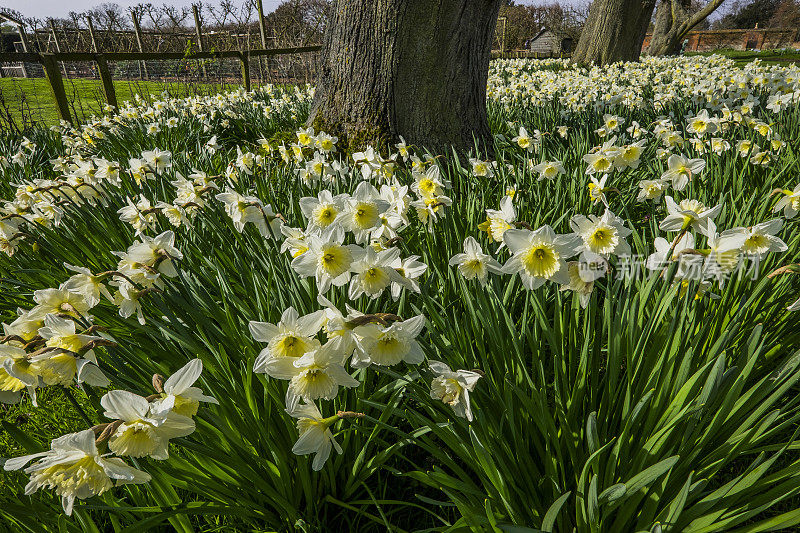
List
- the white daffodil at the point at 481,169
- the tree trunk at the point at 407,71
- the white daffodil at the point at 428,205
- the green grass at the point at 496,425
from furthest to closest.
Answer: the tree trunk at the point at 407,71, the white daffodil at the point at 481,169, the white daffodil at the point at 428,205, the green grass at the point at 496,425

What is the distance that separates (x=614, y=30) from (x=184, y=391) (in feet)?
49.1

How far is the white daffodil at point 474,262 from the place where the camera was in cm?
144

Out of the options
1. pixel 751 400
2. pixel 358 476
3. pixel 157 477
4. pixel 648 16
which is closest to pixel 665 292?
pixel 751 400

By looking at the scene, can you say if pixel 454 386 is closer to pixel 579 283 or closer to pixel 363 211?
pixel 579 283

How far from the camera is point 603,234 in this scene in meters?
1.45

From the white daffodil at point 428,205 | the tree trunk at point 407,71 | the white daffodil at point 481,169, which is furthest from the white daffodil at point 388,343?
the tree trunk at point 407,71

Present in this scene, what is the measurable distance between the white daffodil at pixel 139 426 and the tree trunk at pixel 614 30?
14.5 metres

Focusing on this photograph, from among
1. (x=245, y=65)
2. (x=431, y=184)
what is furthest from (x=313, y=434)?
(x=245, y=65)

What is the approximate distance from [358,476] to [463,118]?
3599 millimetres

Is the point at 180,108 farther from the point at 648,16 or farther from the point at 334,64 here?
the point at 648,16

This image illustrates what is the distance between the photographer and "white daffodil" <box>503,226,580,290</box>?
1.26 meters

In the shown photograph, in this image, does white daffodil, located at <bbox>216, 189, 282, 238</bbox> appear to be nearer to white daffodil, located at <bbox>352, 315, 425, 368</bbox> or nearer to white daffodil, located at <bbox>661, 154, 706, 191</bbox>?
white daffodil, located at <bbox>352, 315, 425, 368</bbox>

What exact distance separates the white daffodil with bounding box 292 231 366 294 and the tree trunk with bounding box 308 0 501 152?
290 cm

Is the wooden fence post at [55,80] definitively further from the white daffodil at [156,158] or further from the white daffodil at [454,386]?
the white daffodil at [454,386]
